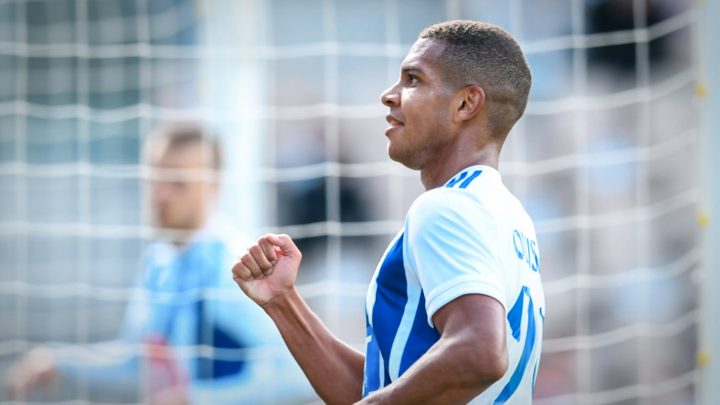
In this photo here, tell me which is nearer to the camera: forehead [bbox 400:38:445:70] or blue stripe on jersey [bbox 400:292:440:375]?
blue stripe on jersey [bbox 400:292:440:375]

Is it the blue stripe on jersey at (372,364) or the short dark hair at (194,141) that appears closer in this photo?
the blue stripe on jersey at (372,364)

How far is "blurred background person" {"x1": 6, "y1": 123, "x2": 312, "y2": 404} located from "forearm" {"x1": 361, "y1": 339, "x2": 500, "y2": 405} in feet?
10.2

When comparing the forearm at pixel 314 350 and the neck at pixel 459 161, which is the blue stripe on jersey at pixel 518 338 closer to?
the neck at pixel 459 161

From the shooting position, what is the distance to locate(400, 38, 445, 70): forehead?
2.45 meters

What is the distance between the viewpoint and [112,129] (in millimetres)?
7383

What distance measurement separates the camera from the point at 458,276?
206cm

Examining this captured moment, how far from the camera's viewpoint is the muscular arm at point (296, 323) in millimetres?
2592

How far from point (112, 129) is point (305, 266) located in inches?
90.0

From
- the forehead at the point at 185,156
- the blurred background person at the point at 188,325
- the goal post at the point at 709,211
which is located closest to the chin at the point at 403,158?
the goal post at the point at 709,211

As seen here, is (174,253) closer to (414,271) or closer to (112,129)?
(112,129)

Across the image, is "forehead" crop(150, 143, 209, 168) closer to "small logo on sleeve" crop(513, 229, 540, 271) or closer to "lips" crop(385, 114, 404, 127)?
"lips" crop(385, 114, 404, 127)

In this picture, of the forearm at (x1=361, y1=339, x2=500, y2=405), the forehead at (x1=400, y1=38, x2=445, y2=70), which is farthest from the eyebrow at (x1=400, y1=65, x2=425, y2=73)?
the forearm at (x1=361, y1=339, x2=500, y2=405)

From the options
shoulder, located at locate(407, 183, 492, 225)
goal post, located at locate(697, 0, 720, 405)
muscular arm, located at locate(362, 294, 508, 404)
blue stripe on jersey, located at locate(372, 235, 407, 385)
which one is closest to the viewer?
muscular arm, located at locate(362, 294, 508, 404)

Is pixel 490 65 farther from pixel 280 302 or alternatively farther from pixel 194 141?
pixel 194 141
